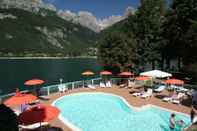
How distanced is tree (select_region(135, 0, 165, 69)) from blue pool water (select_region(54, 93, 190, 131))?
1379cm

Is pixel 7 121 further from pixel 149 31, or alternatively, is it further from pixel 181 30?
pixel 149 31

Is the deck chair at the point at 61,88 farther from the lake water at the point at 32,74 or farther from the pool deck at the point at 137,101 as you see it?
the lake water at the point at 32,74

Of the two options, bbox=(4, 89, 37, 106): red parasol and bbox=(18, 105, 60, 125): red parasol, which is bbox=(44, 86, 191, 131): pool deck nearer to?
bbox=(4, 89, 37, 106): red parasol

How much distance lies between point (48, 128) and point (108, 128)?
13.5 ft

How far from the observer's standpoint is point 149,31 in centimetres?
3434

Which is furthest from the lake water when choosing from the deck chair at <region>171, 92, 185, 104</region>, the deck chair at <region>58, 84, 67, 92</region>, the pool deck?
the deck chair at <region>171, 92, 185, 104</region>

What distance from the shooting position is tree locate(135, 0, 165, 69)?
3419 cm

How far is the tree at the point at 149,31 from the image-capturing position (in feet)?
112

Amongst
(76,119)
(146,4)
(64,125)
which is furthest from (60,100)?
(146,4)

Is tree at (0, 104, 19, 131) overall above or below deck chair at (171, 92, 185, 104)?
above

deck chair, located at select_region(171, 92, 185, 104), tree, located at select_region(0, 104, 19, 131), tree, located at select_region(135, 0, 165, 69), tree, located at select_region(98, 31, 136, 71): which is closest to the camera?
tree, located at select_region(0, 104, 19, 131)

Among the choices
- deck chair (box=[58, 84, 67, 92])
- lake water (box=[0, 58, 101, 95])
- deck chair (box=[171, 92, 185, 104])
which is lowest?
lake water (box=[0, 58, 101, 95])

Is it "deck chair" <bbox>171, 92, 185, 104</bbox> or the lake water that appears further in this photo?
the lake water

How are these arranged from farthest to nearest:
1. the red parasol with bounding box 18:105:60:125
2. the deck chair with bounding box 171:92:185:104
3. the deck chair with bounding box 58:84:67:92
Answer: the deck chair with bounding box 58:84:67:92 → the deck chair with bounding box 171:92:185:104 → the red parasol with bounding box 18:105:60:125
